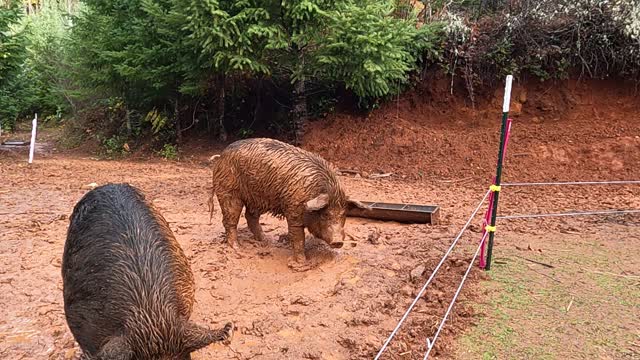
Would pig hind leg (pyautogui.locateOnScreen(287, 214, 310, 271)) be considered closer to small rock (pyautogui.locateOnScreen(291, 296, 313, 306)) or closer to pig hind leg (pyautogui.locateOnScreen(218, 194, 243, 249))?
pig hind leg (pyautogui.locateOnScreen(218, 194, 243, 249))

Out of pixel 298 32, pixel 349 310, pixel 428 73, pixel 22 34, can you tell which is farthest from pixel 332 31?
pixel 22 34

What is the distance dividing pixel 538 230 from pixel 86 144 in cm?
1593

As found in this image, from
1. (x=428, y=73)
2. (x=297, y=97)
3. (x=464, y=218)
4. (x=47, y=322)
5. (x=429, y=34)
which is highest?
(x=429, y=34)

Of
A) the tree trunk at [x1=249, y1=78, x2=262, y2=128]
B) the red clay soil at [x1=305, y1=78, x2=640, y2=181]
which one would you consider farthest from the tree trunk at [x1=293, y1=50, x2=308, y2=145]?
the tree trunk at [x1=249, y1=78, x2=262, y2=128]

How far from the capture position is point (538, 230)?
6.79 meters

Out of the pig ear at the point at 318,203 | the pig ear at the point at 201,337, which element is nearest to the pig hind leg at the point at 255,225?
the pig ear at the point at 318,203

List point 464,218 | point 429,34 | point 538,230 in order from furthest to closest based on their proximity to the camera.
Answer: point 429,34, point 464,218, point 538,230

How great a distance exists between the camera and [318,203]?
203 inches

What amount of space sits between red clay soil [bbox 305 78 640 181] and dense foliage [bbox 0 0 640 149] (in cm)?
45

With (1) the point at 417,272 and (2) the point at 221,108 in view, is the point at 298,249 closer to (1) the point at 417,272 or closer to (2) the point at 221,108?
(1) the point at 417,272

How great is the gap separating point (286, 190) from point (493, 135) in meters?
7.10

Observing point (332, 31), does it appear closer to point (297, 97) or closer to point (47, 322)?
point (297, 97)

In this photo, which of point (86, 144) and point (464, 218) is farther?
point (86, 144)

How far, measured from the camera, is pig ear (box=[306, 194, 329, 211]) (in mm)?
5137
